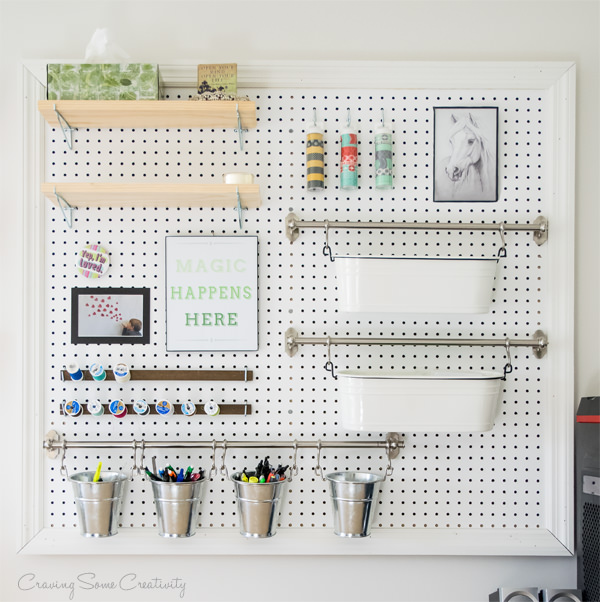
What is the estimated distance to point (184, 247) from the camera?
156 cm

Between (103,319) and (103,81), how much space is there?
598 mm

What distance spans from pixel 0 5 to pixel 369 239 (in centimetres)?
118

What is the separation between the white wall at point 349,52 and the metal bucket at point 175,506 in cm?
18

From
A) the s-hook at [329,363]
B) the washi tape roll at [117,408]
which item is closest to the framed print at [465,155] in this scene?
the s-hook at [329,363]

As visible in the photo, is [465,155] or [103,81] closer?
[103,81]

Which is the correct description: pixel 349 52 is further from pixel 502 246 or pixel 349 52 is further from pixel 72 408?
pixel 72 408

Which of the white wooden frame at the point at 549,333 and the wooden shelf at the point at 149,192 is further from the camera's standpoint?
the white wooden frame at the point at 549,333

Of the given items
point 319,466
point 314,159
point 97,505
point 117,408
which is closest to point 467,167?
point 314,159

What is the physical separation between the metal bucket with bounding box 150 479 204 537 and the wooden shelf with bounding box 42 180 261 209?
694 mm

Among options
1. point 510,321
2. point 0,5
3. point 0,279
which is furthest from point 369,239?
point 0,5

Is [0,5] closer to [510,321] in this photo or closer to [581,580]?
[510,321]

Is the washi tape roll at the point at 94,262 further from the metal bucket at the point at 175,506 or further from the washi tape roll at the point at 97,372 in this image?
the metal bucket at the point at 175,506

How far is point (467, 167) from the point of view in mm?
1577

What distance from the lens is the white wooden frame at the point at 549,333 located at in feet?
5.04
